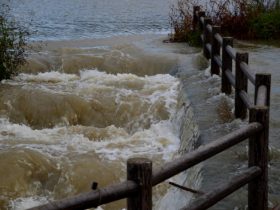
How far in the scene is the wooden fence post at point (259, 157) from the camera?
4305mm

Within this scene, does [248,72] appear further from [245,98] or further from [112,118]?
[112,118]

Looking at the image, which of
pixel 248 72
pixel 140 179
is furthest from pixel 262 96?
pixel 140 179

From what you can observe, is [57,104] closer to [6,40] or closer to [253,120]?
[6,40]

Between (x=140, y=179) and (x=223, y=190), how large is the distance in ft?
3.73

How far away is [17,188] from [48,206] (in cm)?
447

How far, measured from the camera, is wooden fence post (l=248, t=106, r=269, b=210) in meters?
4.30

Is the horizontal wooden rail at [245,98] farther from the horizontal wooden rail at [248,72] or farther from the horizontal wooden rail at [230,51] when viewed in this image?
the horizontal wooden rail at [230,51]

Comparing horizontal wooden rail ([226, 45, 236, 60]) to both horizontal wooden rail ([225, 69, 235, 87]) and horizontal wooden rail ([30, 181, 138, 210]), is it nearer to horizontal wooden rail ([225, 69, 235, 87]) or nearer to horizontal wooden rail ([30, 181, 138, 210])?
horizontal wooden rail ([225, 69, 235, 87])

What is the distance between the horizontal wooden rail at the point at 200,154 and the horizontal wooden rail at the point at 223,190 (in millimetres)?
312

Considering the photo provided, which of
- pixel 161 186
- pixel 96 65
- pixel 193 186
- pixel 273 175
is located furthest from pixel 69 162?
pixel 96 65

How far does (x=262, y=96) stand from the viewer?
514 cm

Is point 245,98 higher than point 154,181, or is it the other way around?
point 154,181

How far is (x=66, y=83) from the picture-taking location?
1198 cm

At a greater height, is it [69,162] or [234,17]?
[234,17]
